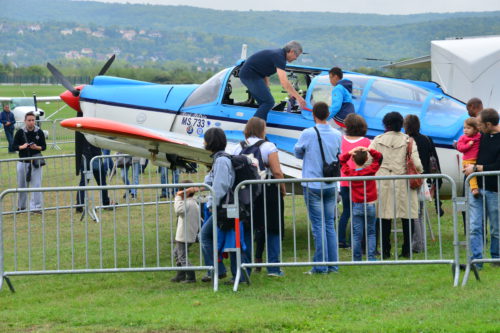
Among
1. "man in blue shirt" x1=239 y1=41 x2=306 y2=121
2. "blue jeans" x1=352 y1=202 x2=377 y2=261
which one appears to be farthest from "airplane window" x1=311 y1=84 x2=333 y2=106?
"blue jeans" x1=352 y1=202 x2=377 y2=261

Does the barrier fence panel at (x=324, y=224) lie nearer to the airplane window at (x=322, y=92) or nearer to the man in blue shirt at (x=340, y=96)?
the man in blue shirt at (x=340, y=96)

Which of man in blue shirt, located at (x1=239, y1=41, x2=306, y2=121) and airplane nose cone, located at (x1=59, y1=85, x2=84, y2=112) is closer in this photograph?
man in blue shirt, located at (x1=239, y1=41, x2=306, y2=121)

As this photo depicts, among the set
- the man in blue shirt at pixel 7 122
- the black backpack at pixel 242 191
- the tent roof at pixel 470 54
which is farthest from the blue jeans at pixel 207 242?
the man in blue shirt at pixel 7 122

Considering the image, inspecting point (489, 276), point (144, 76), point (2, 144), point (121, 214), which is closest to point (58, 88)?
point (144, 76)

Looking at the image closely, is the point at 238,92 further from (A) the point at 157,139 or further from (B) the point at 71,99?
(B) the point at 71,99

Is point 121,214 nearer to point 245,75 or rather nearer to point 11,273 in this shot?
point 245,75

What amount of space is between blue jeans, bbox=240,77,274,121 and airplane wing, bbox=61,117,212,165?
3.01 ft

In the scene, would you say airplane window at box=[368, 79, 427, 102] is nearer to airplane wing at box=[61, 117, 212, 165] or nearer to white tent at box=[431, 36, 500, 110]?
airplane wing at box=[61, 117, 212, 165]

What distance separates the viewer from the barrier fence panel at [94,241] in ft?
27.5

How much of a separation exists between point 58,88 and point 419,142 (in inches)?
4291

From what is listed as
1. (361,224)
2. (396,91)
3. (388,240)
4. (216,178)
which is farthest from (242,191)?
(396,91)

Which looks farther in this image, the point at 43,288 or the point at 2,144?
the point at 2,144

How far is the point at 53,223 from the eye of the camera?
554 inches

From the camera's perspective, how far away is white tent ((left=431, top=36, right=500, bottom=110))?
58.6 ft
